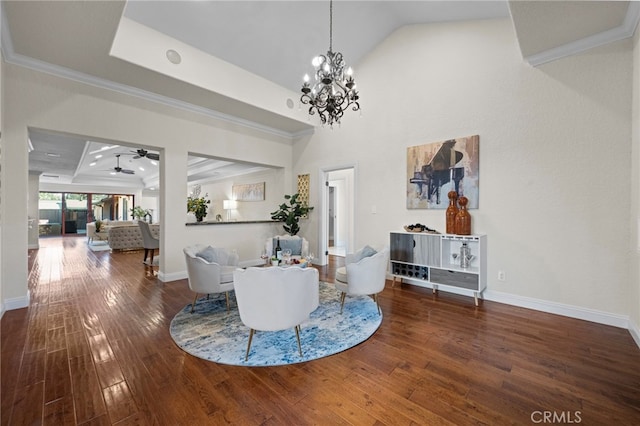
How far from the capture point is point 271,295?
7.20 ft

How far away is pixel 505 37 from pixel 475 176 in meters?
1.91

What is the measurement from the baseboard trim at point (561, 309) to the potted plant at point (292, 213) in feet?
12.5

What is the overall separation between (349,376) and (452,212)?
112 inches

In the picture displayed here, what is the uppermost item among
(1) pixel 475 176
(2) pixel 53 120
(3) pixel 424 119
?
(3) pixel 424 119

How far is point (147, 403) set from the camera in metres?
1.74

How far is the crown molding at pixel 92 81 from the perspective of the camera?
9.88 feet

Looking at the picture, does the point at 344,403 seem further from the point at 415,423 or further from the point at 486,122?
the point at 486,122

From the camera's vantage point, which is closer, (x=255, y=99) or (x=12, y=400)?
(x=12, y=400)

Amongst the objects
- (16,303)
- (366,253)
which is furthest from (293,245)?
(16,303)

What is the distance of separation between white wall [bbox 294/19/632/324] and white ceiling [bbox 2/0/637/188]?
0.33 metres

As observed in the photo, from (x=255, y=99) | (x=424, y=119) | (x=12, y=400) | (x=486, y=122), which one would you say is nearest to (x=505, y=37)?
Result: (x=486, y=122)

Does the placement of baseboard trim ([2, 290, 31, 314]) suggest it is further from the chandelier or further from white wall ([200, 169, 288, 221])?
white wall ([200, 169, 288, 221])

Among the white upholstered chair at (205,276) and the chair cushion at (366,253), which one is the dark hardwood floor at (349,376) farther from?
the chair cushion at (366,253)

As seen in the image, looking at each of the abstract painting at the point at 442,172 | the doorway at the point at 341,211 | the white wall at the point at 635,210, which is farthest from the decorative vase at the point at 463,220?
the doorway at the point at 341,211
